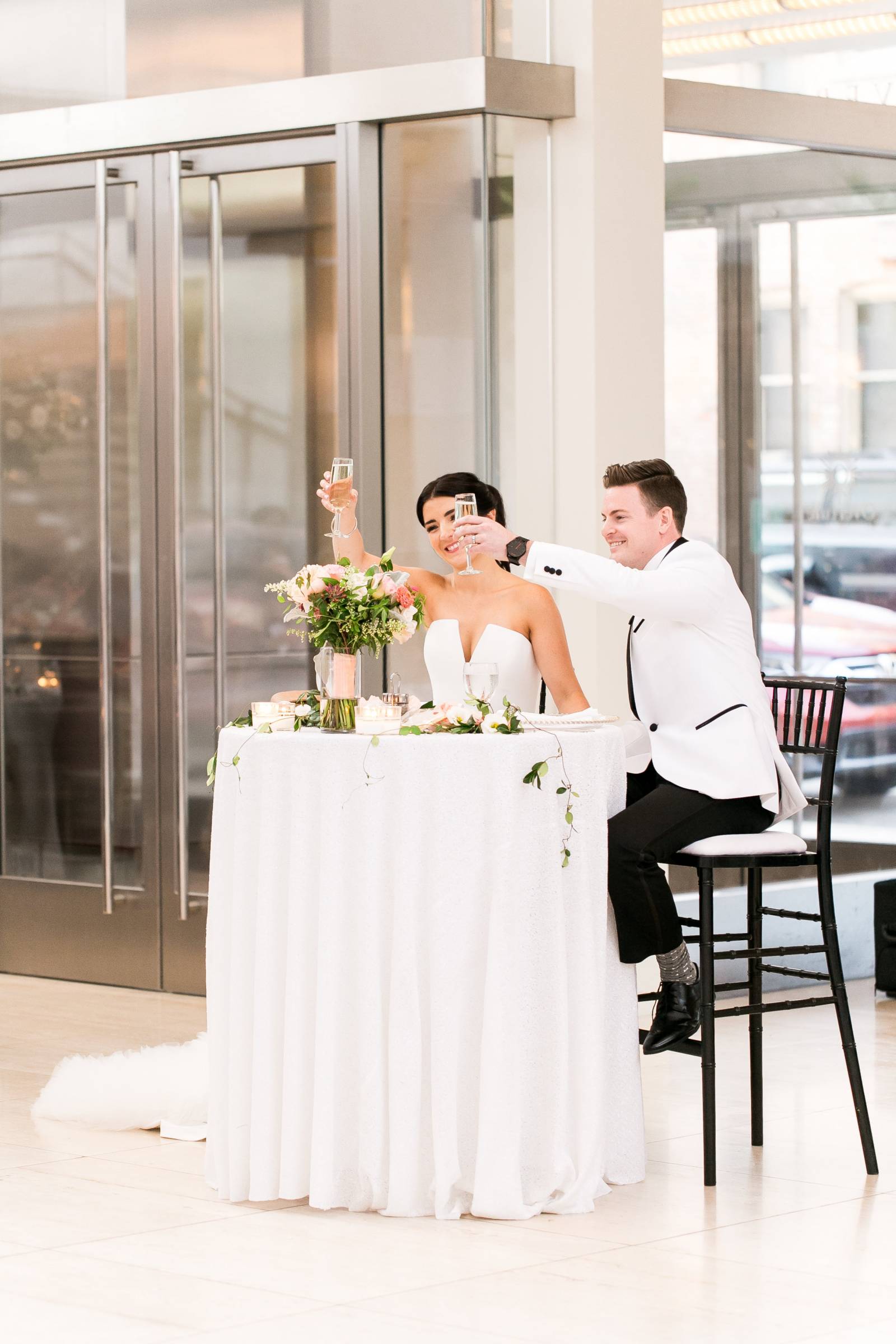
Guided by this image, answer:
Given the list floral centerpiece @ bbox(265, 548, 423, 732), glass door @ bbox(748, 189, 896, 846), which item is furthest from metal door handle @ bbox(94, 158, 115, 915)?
floral centerpiece @ bbox(265, 548, 423, 732)

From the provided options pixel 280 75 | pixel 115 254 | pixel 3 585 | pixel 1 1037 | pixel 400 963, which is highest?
pixel 280 75

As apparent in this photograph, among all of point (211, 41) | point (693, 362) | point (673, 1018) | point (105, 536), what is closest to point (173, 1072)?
point (673, 1018)

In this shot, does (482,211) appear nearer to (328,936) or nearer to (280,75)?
(280,75)

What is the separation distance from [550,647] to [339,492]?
0.97m

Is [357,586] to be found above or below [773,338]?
below

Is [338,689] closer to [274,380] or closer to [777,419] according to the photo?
[274,380]

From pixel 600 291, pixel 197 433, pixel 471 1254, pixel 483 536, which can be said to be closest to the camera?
pixel 471 1254

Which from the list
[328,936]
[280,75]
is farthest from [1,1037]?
[280,75]

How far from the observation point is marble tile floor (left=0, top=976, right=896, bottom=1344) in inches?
117

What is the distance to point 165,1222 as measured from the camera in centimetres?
356

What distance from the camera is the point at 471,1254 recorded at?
10.9 ft

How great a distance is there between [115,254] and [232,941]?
10.7 feet

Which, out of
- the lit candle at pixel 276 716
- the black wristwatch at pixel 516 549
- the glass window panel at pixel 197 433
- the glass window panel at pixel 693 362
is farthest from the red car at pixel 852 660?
the lit candle at pixel 276 716

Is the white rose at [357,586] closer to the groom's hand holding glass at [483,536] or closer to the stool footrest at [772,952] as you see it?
the groom's hand holding glass at [483,536]
